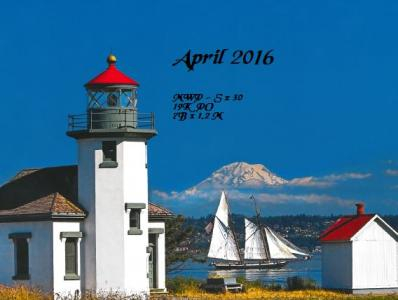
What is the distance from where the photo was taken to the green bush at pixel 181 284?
47.7m

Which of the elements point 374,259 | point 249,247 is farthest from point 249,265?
point 374,259

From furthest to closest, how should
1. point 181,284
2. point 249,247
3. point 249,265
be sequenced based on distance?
point 249,247, point 249,265, point 181,284

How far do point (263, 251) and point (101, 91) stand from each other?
4073 inches

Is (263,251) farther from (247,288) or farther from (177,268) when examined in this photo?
(247,288)

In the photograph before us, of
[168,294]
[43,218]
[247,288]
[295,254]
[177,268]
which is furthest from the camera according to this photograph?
[295,254]

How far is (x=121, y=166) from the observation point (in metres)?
43.6

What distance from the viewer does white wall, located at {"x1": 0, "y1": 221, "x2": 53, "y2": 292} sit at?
42.8 m

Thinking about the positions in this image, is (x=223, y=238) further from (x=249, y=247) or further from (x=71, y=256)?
(x=71, y=256)

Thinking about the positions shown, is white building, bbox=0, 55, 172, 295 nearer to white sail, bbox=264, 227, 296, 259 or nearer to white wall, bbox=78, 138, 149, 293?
white wall, bbox=78, 138, 149, 293

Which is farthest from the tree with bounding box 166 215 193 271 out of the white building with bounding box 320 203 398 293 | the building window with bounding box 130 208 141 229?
the building window with bounding box 130 208 141 229

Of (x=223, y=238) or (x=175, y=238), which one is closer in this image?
(x=175, y=238)

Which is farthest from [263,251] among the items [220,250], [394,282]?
[394,282]

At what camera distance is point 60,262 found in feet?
141

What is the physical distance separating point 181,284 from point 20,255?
7.29 metres
